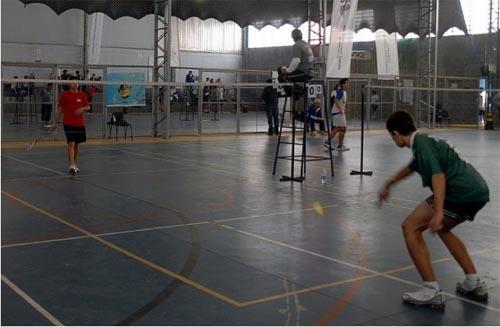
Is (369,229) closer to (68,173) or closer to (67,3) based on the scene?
(68,173)

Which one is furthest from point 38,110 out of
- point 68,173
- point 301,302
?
point 301,302

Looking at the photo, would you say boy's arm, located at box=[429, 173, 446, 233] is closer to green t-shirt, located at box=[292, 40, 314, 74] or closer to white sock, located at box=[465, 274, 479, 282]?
white sock, located at box=[465, 274, 479, 282]

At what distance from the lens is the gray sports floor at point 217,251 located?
190 inches

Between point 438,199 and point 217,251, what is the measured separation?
2662 mm

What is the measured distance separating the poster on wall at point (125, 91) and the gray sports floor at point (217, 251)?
7.81m

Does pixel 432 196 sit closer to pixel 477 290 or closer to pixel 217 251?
pixel 477 290

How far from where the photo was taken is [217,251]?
6598 mm

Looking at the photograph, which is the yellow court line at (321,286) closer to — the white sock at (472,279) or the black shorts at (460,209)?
the white sock at (472,279)

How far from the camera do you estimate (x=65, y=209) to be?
878cm

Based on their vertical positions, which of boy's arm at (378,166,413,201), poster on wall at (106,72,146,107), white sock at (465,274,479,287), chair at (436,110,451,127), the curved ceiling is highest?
the curved ceiling

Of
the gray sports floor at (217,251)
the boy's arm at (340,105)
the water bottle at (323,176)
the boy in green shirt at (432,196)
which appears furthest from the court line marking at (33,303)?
the boy's arm at (340,105)

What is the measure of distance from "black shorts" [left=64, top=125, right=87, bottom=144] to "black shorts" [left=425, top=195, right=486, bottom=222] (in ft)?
27.9

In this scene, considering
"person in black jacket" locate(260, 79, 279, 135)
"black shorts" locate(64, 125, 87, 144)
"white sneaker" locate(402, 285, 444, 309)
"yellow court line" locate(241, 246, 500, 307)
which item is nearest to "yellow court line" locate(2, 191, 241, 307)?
"yellow court line" locate(241, 246, 500, 307)

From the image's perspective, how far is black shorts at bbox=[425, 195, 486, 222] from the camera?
4992mm
